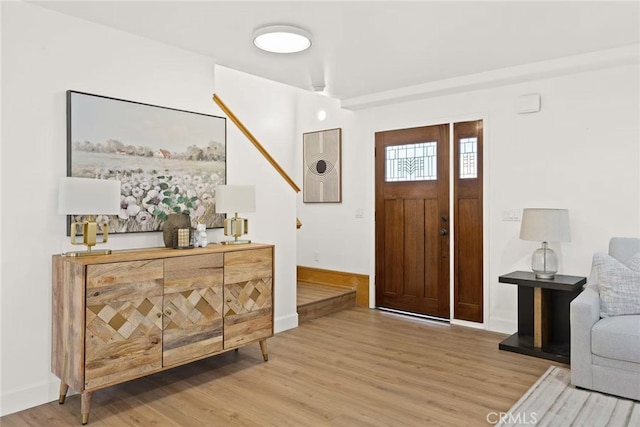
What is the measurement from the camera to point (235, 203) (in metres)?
3.48

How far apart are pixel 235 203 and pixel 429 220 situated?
87.8 inches

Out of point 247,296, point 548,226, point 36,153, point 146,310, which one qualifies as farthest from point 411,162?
point 36,153

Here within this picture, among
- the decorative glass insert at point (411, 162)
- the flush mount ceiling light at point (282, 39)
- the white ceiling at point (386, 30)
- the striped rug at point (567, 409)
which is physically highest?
the white ceiling at point (386, 30)

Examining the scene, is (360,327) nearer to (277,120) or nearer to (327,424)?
(327,424)

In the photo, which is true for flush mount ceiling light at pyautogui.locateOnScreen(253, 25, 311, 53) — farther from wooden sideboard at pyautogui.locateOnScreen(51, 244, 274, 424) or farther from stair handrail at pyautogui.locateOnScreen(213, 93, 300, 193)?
wooden sideboard at pyautogui.locateOnScreen(51, 244, 274, 424)

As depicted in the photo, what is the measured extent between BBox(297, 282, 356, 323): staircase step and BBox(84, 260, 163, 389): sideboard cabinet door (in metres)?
2.00

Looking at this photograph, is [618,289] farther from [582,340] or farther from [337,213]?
[337,213]

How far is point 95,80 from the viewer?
118 inches

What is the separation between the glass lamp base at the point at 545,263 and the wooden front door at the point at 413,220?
1011 millimetres

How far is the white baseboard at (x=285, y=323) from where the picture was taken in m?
4.25

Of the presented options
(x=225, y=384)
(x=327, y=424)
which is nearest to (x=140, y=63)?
(x=225, y=384)

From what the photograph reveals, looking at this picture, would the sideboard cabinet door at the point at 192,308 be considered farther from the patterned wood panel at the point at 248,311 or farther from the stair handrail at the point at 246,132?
the stair handrail at the point at 246,132

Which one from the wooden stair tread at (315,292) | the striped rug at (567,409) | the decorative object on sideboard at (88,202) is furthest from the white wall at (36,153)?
the striped rug at (567,409)

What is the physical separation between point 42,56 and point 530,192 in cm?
401
